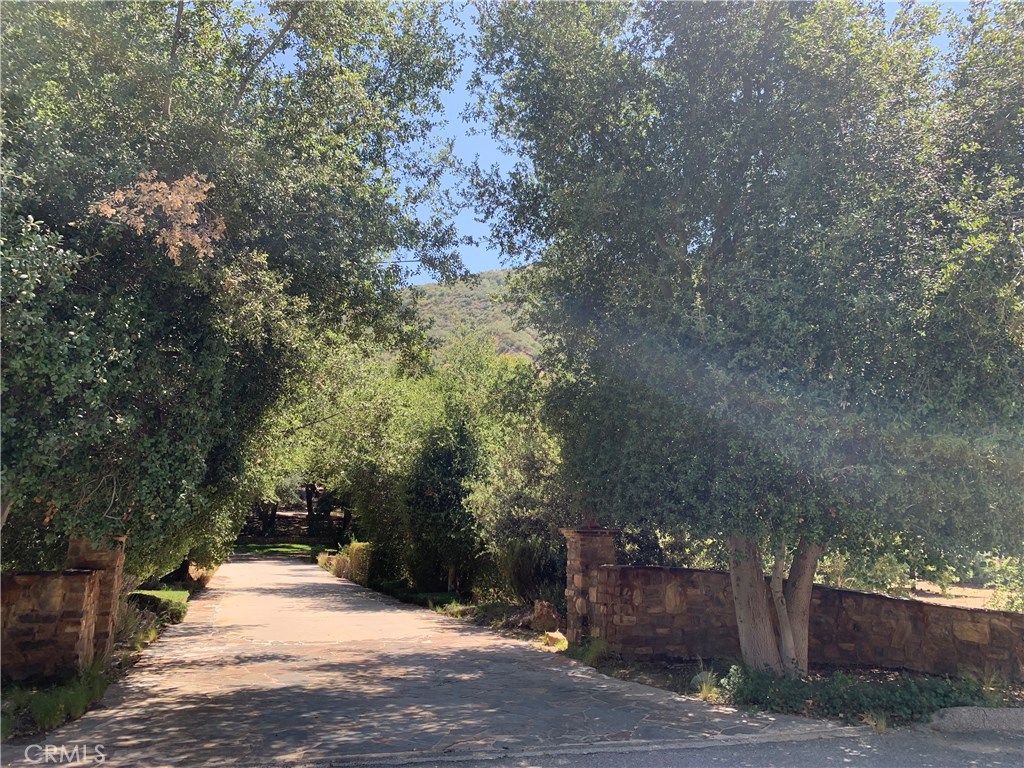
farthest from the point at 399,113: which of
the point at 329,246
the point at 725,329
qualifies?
the point at 725,329

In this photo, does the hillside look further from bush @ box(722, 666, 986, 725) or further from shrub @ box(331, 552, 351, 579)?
shrub @ box(331, 552, 351, 579)

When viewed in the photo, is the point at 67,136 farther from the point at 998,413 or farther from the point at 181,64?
the point at 998,413

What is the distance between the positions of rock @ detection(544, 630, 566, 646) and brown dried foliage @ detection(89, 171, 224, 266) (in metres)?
8.71

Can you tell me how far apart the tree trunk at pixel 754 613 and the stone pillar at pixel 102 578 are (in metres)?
7.65

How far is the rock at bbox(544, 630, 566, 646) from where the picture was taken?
12225 mm

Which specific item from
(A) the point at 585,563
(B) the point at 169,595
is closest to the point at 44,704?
(A) the point at 585,563

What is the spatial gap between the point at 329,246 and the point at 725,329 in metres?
4.16

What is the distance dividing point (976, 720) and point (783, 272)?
193 inches

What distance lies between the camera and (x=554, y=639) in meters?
12.4

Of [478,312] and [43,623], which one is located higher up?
[478,312]

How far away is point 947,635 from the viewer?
995cm

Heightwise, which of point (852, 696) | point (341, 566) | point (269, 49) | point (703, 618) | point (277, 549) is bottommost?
point (277, 549)

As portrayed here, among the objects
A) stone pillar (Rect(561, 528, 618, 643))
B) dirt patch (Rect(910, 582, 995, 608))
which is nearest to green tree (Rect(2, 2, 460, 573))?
stone pillar (Rect(561, 528, 618, 643))

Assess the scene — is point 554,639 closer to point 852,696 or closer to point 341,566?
point 852,696
